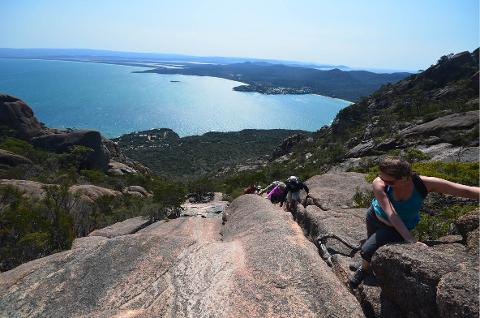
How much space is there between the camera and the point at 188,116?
182 meters

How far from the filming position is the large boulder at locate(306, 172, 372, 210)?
1205cm

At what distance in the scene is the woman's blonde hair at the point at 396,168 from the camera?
5561 mm

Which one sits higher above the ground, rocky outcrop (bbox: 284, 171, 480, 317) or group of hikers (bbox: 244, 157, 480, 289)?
group of hikers (bbox: 244, 157, 480, 289)

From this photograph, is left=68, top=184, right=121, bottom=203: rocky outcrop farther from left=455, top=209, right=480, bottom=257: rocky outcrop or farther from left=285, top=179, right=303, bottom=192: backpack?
left=455, top=209, right=480, bottom=257: rocky outcrop

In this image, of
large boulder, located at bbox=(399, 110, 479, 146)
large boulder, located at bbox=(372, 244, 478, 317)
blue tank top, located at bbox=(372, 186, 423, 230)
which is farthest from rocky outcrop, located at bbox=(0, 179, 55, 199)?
large boulder, located at bbox=(399, 110, 479, 146)

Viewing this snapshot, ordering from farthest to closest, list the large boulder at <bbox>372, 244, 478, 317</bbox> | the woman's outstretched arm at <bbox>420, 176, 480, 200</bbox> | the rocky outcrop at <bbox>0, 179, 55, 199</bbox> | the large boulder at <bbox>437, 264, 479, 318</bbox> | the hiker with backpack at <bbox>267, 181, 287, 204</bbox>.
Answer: the rocky outcrop at <bbox>0, 179, 55, 199</bbox> < the hiker with backpack at <bbox>267, 181, 287, 204</bbox> < the woman's outstretched arm at <bbox>420, 176, 480, 200</bbox> < the large boulder at <bbox>372, 244, 478, 317</bbox> < the large boulder at <bbox>437, 264, 479, 318</bbox>

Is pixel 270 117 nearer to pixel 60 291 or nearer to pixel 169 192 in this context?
pixel 169 192

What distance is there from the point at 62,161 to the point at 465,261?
165ft

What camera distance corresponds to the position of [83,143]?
53.1 m

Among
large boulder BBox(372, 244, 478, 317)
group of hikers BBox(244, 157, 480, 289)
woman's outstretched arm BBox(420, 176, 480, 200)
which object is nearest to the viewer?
large boulder BBox(372, 244, 478, 317)

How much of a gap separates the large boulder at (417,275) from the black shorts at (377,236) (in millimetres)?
289

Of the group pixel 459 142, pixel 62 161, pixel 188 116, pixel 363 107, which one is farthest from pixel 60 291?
pixel 188 116

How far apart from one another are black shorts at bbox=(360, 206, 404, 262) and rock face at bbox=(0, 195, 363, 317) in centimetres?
89

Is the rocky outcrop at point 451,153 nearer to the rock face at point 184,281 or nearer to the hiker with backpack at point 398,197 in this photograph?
the rock face at point 184,281
